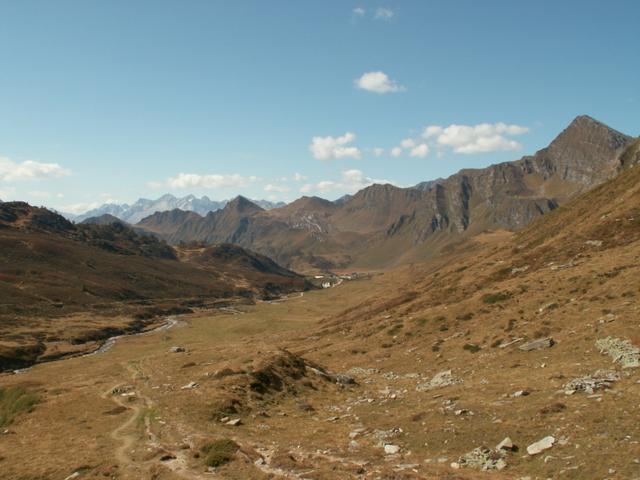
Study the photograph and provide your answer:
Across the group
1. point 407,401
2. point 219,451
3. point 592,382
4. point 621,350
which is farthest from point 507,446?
Result: point 219,451

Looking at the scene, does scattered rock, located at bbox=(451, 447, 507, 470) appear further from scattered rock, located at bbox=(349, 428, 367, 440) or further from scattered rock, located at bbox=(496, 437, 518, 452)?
scattered rock, located at bbox=(349, 428, 367, 440)

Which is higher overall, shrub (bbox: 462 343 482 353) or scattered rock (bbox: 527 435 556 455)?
scattered rock (bbox: 527 435 556 455)

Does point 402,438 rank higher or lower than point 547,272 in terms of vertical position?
lower

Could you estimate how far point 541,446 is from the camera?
795 inches

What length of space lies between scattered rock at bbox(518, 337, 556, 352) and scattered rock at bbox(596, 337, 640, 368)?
4.10 meters

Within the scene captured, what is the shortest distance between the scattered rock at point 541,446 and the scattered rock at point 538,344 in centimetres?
1763

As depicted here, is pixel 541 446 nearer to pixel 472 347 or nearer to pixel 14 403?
pixel 472 347

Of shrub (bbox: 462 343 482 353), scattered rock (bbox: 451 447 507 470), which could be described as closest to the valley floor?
scattered rock (bbox: 451 447 507 470)

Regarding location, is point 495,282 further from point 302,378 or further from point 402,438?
point 402,438

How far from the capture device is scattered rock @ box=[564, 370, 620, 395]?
25.2 metres

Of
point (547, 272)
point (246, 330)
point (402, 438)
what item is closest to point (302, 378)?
point (402, 438)

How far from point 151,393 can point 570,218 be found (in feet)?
258

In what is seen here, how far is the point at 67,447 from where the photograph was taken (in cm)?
3106

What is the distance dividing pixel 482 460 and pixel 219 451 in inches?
539
